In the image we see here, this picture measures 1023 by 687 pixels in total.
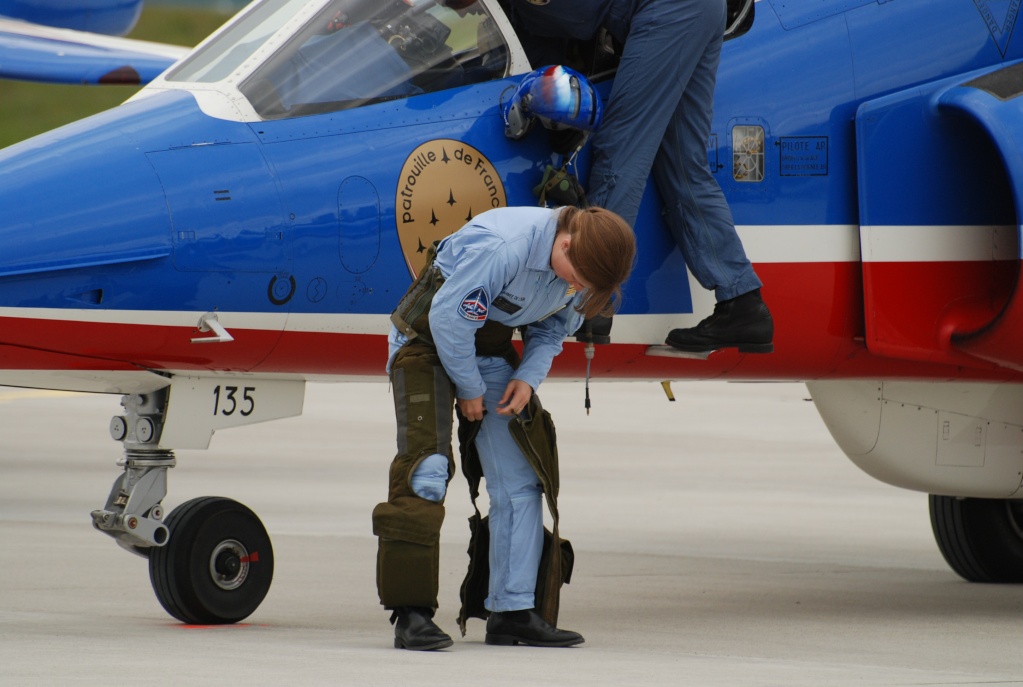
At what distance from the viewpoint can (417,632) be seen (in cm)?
501

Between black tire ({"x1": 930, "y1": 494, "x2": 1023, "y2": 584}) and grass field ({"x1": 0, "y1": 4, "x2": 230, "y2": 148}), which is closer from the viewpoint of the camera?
black tire ({"x1": 930, "y1": 494, "x2": 1023, "y2": 584})

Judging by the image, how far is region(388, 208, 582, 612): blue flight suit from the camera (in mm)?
4848

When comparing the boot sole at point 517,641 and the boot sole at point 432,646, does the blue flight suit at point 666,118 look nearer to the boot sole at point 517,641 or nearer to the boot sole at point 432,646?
the boot sole at point 517,641

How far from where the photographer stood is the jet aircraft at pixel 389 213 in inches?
195

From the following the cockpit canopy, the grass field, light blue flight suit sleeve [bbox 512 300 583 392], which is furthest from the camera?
the grass field

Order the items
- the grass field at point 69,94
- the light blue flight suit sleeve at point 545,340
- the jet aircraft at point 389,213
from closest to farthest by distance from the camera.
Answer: the jet aircraft at point 389,213 → the light blue flight suit sleeve at point 545,340 → the grass field at point 69,94

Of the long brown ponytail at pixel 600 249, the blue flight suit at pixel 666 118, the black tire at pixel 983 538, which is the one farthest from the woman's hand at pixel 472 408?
the black tire at pixel 983 538

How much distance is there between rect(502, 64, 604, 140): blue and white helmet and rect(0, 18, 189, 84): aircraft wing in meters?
11.1

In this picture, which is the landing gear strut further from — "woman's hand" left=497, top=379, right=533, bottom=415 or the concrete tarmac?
"woman's hand" left=497, top=379, right=533, bottom=415

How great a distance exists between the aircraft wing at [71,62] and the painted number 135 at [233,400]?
10.8 metres

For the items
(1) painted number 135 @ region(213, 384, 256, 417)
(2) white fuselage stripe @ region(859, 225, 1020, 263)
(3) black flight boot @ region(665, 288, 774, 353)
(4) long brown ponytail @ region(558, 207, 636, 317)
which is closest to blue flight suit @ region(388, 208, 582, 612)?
(4) long brown ponytail @ region(558, 207, 636, 317)

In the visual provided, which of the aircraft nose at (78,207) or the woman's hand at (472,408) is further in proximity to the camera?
the woman's hand at (472,408)

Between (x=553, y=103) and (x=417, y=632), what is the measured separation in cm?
179

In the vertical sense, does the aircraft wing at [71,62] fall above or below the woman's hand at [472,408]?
above
